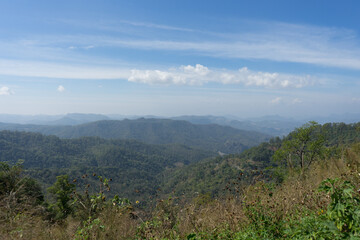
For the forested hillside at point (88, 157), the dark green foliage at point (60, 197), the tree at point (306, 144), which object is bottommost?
the forested hillside at point (88, 157)

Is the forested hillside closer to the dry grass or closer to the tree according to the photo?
the tree

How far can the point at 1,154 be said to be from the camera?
122 meters

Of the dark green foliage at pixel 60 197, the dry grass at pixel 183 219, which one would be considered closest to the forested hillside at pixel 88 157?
the dark green foliage at pixel 60 197

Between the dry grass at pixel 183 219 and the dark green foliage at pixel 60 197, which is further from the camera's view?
the dark green foliage at pixel 60 197

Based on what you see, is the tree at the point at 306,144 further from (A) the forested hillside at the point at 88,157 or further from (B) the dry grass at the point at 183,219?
(A) the forested hillside at the point at 88,157

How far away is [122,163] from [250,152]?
9315cm

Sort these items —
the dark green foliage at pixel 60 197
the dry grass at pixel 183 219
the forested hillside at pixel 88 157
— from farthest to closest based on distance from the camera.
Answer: the forested hillside at pixel 88 157 < the dark green foliage at pixel 60 197 < the dry grass at pixel 183 219

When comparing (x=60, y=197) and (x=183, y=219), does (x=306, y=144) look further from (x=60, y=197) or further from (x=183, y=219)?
(x=60, y=197)

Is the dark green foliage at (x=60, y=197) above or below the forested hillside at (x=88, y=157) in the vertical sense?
above

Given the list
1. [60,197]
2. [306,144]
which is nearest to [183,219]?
[306,144]

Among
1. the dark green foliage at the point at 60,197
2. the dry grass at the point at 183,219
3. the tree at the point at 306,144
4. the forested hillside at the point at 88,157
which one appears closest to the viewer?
the dry grass at the point at 183,219

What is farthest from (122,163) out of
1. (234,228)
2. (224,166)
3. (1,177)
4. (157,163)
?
(234,228)

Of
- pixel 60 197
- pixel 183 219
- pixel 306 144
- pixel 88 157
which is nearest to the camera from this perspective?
pixel 183 219

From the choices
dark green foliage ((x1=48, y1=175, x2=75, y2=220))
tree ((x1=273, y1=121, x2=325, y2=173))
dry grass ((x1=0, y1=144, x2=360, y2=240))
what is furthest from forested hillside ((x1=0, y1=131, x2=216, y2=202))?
dry grass ((x1=0, y1=144, x2=360, y2=240))
